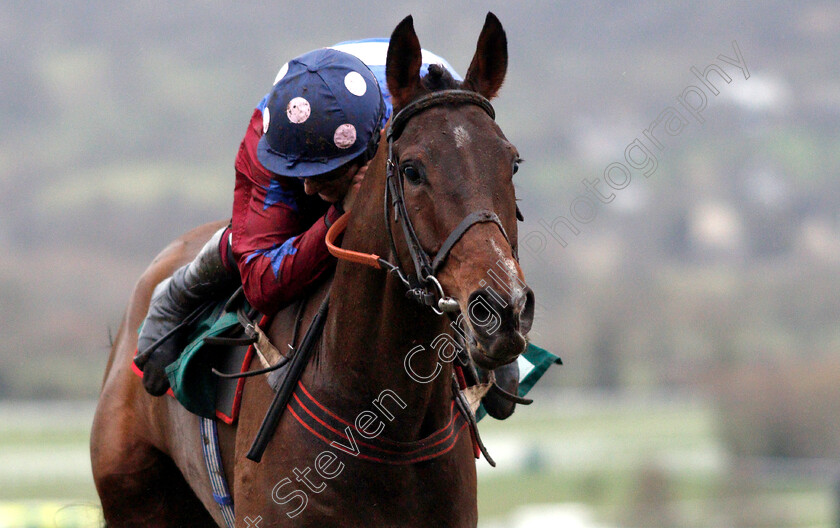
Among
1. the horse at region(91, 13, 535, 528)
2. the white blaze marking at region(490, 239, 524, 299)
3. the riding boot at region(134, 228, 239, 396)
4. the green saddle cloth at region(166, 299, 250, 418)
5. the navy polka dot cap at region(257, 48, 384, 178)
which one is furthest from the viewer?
the riding boot at region(134, 228, 239, 396)

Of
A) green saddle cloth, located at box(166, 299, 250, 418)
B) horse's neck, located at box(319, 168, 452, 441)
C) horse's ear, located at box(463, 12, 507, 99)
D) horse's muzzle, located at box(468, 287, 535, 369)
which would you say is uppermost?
horse's ear, located at box(463, 12, 507, 99)

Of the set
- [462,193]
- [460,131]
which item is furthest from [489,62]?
[462,193]

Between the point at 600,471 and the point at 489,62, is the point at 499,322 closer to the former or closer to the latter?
the point at 489,62

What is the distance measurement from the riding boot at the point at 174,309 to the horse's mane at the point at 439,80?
5.67 feet

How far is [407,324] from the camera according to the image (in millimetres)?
3781

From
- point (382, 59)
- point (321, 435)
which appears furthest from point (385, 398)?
point (382, 59)

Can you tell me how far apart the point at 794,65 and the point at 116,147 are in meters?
76.4

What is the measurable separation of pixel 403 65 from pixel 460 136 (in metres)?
0.42

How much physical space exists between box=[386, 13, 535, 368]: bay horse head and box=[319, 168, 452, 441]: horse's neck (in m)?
0.24

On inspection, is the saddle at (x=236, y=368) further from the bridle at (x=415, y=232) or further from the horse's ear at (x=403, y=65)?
the horse's ear at (x=403, y=65)

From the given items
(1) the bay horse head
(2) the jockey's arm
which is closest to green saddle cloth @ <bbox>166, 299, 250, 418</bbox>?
(2) the jockey's arm

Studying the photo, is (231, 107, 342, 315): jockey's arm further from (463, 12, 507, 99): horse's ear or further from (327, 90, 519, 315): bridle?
(463, 12, 507, 99): horse's ear

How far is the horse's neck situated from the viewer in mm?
3783

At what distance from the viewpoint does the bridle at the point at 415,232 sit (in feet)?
Result: 10.7
